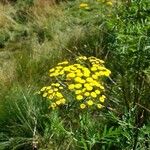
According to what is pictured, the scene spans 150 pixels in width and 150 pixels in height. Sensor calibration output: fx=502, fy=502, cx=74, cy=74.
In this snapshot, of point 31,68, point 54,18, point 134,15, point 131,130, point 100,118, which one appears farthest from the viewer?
point 54,18

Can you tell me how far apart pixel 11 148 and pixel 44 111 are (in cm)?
46

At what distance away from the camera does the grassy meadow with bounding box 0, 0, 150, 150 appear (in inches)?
143

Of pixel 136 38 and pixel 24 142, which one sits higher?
pixel 136 38

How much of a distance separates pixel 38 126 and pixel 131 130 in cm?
139

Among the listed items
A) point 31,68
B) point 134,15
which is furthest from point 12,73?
point 134,15

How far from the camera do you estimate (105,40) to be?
6.29 meters

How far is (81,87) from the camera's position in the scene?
3.70 metres

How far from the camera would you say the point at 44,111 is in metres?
4.76

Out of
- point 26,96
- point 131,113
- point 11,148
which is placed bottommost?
point 11,148

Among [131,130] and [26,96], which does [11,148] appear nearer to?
[26,96]

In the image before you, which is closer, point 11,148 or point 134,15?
point 134,15

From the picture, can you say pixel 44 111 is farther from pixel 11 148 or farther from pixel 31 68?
pixel 31 68

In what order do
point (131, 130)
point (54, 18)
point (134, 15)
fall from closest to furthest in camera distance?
point (131, 130)
point (134, 15)
point (54, 18)

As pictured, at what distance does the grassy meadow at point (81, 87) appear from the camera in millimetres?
3627
